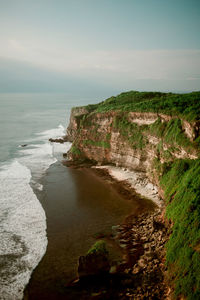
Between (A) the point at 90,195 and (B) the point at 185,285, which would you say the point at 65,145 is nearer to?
(A) the point at 90,195

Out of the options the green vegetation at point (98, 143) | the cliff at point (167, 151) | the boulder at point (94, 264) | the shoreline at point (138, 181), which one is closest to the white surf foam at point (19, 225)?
the boulder at point (94, 264)

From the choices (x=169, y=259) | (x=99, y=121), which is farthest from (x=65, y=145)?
(x=169, y=259)

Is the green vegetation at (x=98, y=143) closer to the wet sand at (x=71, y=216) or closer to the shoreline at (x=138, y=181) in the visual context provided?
the shoreline at (x=138, y=181)

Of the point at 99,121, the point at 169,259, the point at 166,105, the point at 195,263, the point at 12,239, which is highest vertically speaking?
the point at 166,105

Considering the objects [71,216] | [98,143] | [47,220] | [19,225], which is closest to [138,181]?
[71,216]

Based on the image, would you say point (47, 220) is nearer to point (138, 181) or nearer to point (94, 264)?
point (94, 264)
